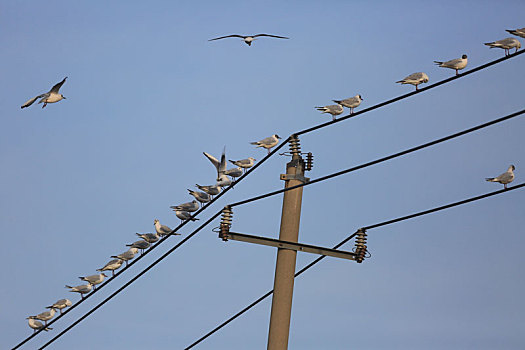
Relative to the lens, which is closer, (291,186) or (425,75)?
(291,186)

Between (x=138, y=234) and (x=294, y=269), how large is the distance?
49.7ft

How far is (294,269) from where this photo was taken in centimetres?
1844

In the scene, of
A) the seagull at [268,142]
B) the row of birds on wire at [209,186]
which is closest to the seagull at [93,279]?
the row of birds on wire at [209,186]

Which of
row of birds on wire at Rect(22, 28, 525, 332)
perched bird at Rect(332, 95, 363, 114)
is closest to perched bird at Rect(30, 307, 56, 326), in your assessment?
row of birds on wire at Rect(22, 28, 525, 332)

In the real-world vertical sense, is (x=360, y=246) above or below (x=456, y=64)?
below

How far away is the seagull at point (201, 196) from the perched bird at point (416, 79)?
24.4ft

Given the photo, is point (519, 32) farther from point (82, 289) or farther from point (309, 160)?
point (82, 289)

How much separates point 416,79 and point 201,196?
27.4 feet

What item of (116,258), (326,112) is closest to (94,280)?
(116,258)

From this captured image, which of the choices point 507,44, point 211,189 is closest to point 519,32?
point 507,44

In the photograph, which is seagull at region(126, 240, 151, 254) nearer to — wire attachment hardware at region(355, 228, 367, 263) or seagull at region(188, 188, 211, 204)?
seagull at region(188, 188, 211, 204)

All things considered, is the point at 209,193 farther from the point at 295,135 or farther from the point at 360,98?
the point at 295,135

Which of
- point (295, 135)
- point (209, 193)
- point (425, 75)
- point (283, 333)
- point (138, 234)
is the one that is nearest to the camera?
point (283, 333)

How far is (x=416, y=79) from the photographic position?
2486 cm
